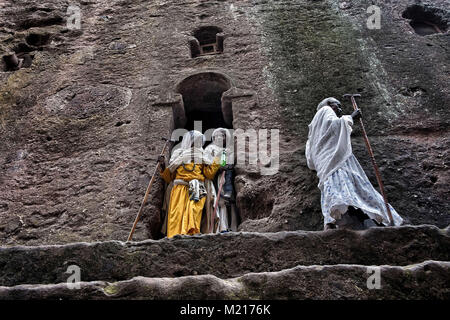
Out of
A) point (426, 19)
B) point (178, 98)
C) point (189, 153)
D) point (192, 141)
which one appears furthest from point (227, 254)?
point (426, 19)

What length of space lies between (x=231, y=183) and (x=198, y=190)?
0.46 meters

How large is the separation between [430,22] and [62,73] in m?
6.50

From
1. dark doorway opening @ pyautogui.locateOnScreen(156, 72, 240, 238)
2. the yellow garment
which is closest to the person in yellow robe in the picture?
the yellow garment

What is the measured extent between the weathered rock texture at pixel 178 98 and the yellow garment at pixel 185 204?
24cm

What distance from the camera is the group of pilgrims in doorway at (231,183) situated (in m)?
4.05

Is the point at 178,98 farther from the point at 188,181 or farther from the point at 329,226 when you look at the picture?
the point at 329,226

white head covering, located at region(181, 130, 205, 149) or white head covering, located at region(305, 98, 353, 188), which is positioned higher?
white head covering, located at region(305, 98, 353, 188)

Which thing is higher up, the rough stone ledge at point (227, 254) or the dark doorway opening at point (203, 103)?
the rough stone ledge at point (227, 254)

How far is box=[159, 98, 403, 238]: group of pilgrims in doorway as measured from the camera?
4.05 metres

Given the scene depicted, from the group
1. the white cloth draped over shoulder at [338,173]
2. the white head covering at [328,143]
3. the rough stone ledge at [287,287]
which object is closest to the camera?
the rough stone ledge at [287,287]

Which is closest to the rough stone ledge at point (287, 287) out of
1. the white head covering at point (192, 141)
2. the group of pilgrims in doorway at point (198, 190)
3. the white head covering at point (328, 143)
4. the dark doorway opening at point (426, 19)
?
the white head covering at point (328, 143)

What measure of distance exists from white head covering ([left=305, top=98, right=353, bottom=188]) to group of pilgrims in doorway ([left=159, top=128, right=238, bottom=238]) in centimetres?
112

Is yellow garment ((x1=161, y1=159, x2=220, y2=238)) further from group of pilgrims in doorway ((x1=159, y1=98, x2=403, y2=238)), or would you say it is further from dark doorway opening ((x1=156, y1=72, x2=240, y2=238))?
dark doorway opening ((x1=156, y1=72, x2=240, y2=238))

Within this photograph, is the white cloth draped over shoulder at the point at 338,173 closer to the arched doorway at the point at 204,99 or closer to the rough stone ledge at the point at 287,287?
the rough stone ledge at the point at 287,287
